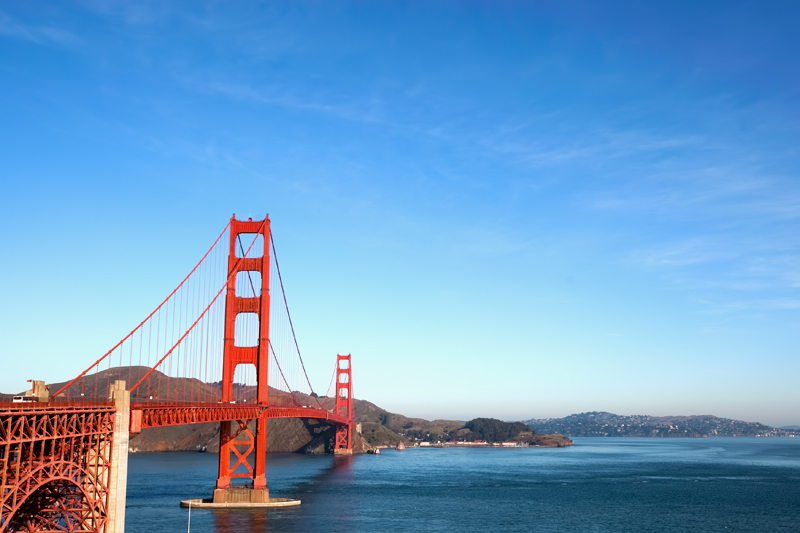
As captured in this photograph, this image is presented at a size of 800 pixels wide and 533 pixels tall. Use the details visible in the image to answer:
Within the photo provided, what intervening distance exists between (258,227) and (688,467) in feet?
372

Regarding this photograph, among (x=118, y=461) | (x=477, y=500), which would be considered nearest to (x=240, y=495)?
(x=477, y=500)

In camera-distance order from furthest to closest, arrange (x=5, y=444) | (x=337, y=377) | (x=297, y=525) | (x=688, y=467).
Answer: (x=337, y=377) < (x=688, y=467) < (x=297, y=525) < (x=5, y=444)

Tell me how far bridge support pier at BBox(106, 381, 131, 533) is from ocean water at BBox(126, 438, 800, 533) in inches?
665

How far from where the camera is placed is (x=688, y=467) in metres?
141

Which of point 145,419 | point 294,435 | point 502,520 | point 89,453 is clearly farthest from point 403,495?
point 294,435

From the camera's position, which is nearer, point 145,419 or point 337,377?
point 145,419

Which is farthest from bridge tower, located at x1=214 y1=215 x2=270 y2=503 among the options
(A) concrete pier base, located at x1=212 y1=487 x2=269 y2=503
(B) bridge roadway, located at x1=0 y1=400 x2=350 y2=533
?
(B) bridge roadway, located at x1=0 y1=400 x2=350 y2=533

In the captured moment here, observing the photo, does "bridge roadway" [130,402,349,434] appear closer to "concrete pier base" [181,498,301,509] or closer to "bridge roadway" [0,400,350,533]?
"bridge roadway" [0,400,350,533]

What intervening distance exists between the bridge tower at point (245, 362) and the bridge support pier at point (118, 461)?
83.4 feet

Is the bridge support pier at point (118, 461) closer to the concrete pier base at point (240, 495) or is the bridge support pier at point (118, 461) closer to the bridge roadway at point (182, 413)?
the bridge roadway at point (182, 413)

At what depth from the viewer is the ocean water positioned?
57312 millimetres

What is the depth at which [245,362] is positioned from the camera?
6681cm

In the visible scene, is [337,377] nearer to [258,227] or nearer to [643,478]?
[643,478]

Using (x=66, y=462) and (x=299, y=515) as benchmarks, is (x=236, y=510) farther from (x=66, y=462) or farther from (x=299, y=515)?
(x=66, y=462)
